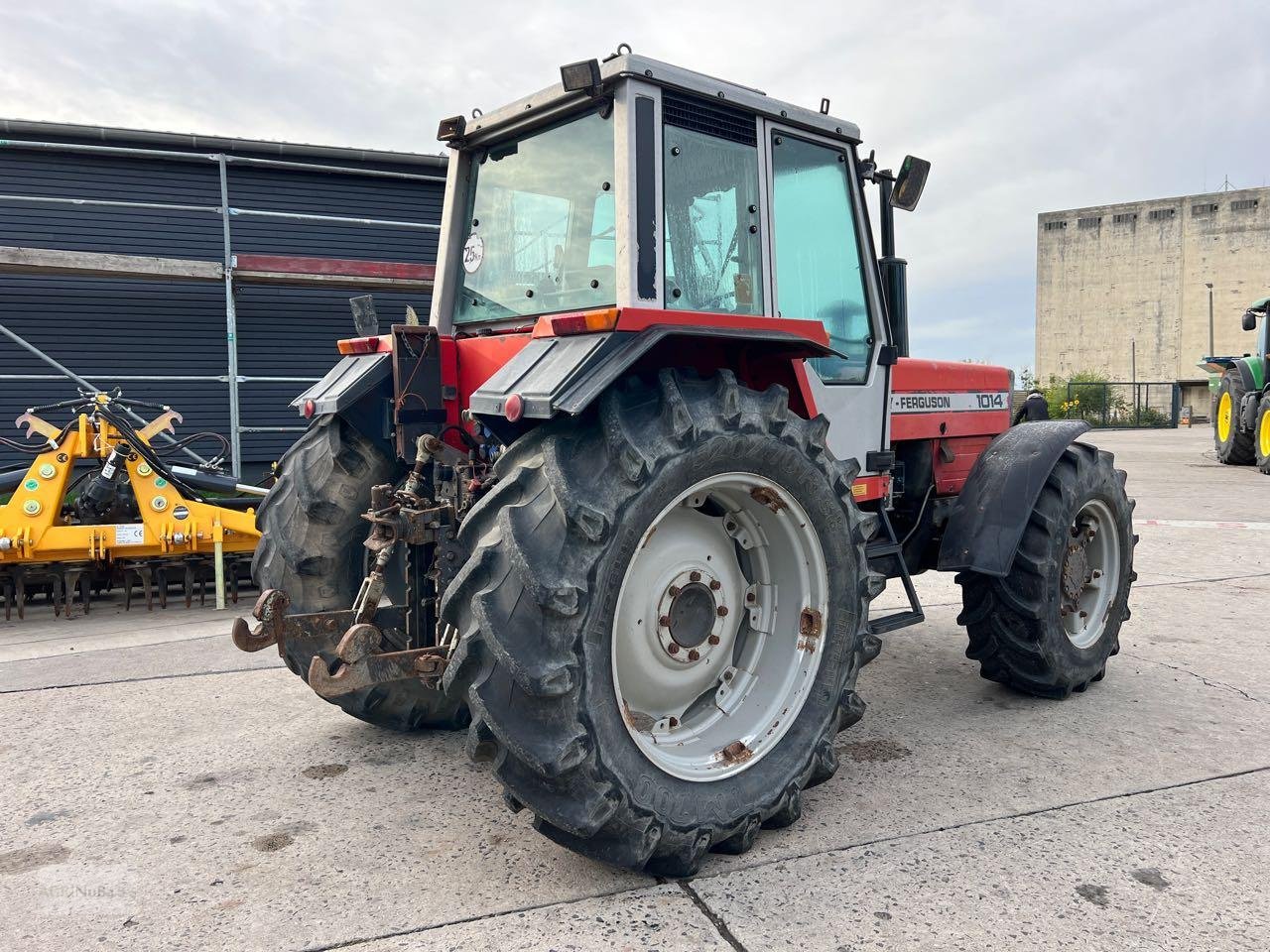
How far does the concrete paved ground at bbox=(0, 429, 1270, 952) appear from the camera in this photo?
250 centimetres

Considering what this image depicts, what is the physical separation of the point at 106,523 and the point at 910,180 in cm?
579

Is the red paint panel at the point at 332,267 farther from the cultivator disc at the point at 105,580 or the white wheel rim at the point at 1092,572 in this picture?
the white wheel rim at the point at 1092,572

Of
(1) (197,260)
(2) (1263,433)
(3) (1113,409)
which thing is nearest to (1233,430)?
(2) (1263,433)

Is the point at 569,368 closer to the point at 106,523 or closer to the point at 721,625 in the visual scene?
the point at 721,625

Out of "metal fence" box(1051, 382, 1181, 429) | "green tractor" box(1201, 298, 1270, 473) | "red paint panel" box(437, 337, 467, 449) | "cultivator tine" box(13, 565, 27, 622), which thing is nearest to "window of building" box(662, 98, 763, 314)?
"red paint panel" box(437, 337, 467, 449)

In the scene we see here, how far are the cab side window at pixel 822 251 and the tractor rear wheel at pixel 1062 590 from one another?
110 centimetres

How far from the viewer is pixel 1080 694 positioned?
14.7ft

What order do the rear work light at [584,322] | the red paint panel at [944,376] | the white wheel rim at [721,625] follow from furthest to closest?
the red paint panel at [944,376] → the white wheel rim at [721,625] → the rear work light at [584,322]

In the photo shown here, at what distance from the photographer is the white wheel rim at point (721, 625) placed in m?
2.97

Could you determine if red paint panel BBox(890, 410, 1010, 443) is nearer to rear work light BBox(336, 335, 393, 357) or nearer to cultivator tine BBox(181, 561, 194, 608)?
rear work light BBox(336, 335, 393, 357)

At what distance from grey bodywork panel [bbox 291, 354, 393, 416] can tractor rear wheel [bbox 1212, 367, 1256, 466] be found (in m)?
17.3

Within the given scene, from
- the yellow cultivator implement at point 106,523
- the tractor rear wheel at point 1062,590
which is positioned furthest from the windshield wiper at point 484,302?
the yellow cultivator implement at point 106,523

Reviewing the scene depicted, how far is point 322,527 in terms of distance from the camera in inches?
141

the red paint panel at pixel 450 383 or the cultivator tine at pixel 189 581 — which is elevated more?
the red paint panel at pixel 450 383
